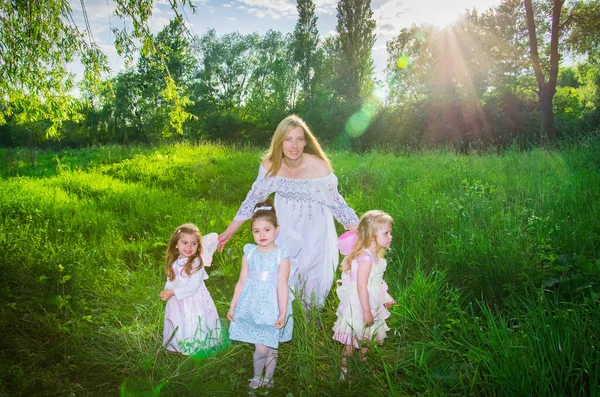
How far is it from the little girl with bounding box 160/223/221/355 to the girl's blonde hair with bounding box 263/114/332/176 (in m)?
1.12

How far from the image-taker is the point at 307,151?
4.16 meters

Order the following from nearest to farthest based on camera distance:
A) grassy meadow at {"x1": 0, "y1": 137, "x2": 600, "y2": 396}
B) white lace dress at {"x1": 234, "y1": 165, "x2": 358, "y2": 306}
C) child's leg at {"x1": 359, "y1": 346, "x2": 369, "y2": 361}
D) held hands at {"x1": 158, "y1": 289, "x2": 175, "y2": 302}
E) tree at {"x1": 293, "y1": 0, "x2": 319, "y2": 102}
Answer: grassy meadow at {"x1": 0, "y1": 137, "x2": 600, "y2": 396}, child's leg at {"x1": 359, "y1": 346, "x2": 369, "y2": 361}, held hands at {"x1": 158, "y1": 289, "x2": 175, "y2": 302}, white lace dress at {"x1": 234, "y1": 165, "x2": 358, "y2": 306}, tree at {"x1": 293, "y1": 0, "x2": 319, "y2": 102}

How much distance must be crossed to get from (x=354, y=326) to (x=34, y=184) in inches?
349

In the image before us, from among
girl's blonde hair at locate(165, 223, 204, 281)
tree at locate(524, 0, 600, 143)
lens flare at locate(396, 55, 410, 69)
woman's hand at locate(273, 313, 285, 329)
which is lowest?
woman's hand at locate(273, 313, 285, 329)

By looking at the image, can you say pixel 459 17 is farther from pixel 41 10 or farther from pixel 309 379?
pixel 309 379

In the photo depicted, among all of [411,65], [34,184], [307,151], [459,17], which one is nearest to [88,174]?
[34,184]

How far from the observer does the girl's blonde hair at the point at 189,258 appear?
3209 millimetres

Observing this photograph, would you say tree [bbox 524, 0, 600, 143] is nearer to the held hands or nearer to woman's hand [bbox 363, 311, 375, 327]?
woman's hand [bbox 363, 311, 375, 327]

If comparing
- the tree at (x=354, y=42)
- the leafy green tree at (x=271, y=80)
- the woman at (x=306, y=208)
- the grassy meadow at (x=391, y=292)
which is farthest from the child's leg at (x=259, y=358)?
the leafy green tree at (x=271, y=80)

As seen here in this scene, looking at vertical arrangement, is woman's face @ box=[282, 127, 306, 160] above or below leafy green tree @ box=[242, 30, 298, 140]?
below

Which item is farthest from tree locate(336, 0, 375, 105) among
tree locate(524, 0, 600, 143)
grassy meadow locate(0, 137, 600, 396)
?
grassy meadow locate(0, 137, 600, 396)

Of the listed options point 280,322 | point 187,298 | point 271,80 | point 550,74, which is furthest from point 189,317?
point 271,80

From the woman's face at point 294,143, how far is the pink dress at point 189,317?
1246 mm

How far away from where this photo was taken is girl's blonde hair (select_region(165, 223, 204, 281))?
321cm
